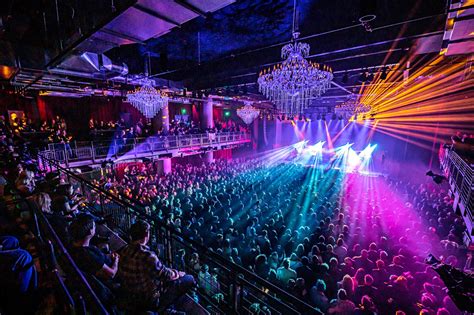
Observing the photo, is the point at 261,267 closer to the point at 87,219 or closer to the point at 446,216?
the point at 87,219

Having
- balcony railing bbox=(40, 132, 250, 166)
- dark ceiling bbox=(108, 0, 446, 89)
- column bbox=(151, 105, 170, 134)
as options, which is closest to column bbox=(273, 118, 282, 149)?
balcony railing bbox=(40, 132, 250, 166)

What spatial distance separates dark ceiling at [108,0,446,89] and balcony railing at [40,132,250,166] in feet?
15.5

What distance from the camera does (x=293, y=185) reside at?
12.5 meters

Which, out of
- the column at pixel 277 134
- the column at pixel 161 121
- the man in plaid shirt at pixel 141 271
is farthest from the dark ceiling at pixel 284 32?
the column at pixel 277 134

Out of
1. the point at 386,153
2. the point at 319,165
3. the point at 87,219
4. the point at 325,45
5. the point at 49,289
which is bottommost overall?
the point at 319,165

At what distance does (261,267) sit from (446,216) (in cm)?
688

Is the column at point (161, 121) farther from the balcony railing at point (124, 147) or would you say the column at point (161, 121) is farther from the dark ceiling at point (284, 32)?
the dark ceiling at point (284, 32)

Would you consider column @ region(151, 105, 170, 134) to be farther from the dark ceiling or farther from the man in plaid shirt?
the man in plaid shirt

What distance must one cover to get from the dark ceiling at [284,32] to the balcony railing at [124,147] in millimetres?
4717

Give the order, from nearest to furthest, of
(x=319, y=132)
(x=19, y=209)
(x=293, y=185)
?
(x=19, y=209), (x=293, y=185), (x=319, y=132)

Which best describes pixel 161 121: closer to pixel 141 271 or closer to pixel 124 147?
pixel 124 147

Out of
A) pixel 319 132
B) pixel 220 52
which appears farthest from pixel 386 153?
pixel 220 52

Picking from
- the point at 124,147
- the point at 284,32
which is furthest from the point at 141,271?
the point at 124,147

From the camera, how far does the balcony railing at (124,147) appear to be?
918cm
